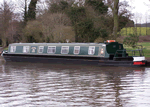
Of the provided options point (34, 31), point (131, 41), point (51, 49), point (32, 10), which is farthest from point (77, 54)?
point (32, 10)

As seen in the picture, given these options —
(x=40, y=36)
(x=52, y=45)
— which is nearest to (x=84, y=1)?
(x=40, y=36)

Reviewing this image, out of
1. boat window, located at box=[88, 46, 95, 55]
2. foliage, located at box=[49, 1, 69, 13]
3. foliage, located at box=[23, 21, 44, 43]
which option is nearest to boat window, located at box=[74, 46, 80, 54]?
boat window, located at box=[88, 46, 95, 55]

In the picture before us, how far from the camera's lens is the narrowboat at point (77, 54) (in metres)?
19.7

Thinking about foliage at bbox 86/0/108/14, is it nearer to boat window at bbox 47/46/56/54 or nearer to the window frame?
the window frame

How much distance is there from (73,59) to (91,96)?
1394 centimetres

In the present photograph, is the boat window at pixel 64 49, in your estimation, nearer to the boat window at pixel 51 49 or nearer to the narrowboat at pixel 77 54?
the narrowboat at pixel 77 54

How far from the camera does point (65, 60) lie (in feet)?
73.9

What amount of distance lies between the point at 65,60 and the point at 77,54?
3.69 ft

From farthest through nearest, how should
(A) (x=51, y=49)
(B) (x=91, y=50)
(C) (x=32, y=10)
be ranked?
(C) (x=32, y=10) → (A) (x=51, y=49) → (B) (x=91, y=50)

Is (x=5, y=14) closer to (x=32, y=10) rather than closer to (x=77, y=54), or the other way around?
(x=32, y=10)

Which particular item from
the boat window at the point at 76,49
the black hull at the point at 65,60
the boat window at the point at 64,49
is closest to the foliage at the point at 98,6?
the black hull at the point at 65,60

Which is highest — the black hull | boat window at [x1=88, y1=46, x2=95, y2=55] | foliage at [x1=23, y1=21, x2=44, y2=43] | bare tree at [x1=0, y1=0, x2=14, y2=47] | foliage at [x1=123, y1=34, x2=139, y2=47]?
bare tree at [x1=0, y1=0, x2=14, y2=47]

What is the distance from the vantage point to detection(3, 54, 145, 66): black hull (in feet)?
65.8

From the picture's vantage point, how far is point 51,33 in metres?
38.7
